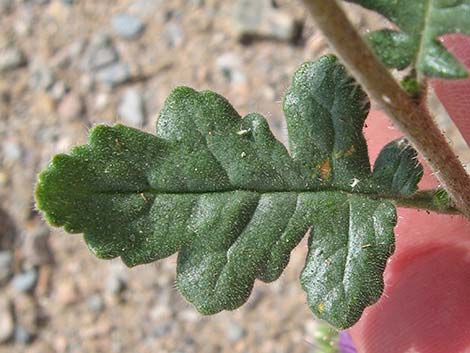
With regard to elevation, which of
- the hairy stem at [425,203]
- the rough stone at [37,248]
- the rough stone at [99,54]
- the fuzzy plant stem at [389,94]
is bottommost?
the rough stone at [37,248]

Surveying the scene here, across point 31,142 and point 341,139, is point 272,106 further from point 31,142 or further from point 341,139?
point 341,139

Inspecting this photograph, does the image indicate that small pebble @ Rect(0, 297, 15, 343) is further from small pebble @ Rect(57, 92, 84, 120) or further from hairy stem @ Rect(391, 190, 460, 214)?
hairy stem @ Rect(391, 190, 460, 214)

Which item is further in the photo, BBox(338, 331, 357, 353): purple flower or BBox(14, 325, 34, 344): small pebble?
BBox(14, 325, 34, 344): small pebble

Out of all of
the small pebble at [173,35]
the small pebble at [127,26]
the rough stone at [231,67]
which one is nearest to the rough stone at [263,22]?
the rough stone at [231,67]

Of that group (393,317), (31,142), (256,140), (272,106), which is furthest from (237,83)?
(256,140)

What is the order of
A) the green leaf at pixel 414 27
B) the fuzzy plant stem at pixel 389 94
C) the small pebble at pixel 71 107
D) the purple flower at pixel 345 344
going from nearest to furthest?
the fuzzy plant stem at pixel 389 94
the green leaf at pixel 414 27
the purple flower at pixel 345 344
the small pebble at pixel 71 107

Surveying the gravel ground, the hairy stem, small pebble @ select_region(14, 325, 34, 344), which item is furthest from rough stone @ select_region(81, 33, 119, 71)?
the hairy stem

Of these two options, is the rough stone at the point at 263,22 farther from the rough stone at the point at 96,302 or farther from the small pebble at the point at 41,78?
the rough stone at the point at 96,302
